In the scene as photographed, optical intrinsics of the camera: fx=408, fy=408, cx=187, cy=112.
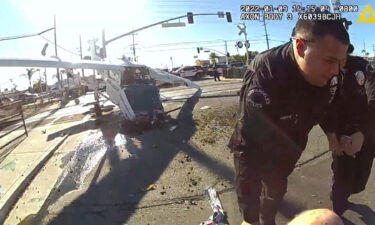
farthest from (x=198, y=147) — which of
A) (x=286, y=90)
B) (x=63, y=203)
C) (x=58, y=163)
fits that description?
(x=286, y=90)

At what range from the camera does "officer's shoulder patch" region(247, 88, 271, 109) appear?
7.95ft

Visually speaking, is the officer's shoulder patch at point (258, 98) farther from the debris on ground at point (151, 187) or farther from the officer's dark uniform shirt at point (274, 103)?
the debris on ground at point (151, 187)

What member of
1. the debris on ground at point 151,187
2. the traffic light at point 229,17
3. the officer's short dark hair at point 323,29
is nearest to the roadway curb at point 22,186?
the debris on ground at point 151,187

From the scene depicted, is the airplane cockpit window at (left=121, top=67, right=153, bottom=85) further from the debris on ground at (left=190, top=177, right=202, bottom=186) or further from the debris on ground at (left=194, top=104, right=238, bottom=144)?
the debris on ground at (left=190, top=177, right=202, bottom=186)

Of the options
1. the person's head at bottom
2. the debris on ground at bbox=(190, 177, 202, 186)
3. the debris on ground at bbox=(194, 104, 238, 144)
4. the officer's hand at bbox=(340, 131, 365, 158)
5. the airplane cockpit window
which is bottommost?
the debris on ground at bbox=(190, 177, 202, 186)

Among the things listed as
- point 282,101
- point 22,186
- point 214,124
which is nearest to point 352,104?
point 282,101

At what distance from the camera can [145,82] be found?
47.9 feet

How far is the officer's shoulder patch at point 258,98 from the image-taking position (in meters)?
2.42

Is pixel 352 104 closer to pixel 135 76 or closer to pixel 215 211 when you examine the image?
pixel 215 211

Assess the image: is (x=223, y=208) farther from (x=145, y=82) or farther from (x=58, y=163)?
(x=145, y=82)

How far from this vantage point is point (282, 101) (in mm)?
2521

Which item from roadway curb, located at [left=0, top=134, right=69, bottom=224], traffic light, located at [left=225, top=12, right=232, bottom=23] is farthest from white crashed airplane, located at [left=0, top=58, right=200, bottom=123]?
traffic light, located at [left=225, top=12, right=232, bottom=23]

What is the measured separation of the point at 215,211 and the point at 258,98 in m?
2.40

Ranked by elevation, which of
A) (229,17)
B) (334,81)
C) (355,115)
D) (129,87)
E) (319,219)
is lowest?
(319,219)
